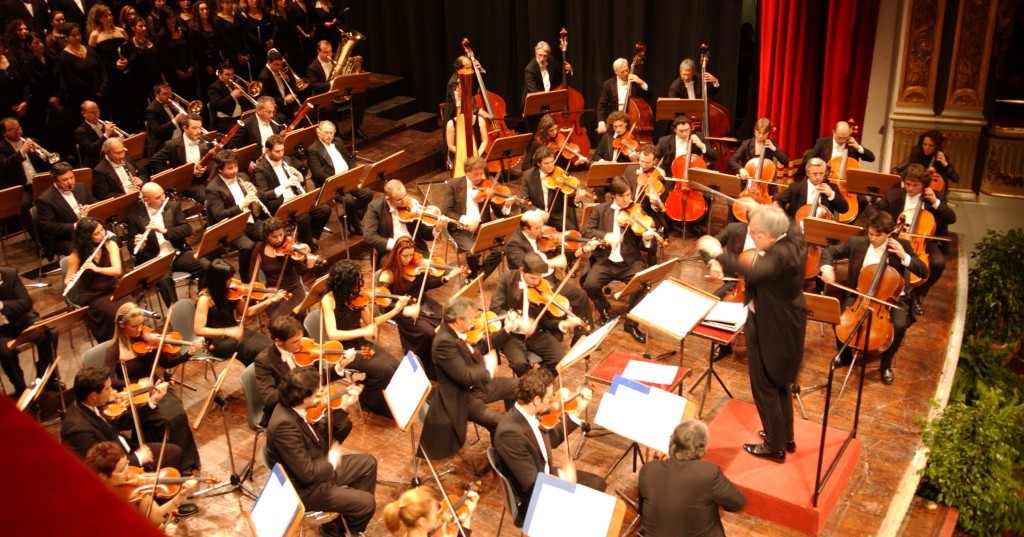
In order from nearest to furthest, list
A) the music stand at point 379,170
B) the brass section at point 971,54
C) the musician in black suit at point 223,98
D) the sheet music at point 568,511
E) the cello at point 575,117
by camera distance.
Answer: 1. the sheet music at point 568,511
2. the music stand at point 379,170
3. the brass section at point 971,54
4. the musician in black suit at point 223,98
5. the cello at point 575,117

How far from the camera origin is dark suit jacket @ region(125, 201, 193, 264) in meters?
7.36

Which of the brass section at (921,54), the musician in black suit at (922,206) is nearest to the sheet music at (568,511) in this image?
the musician in black suit at (922,206)

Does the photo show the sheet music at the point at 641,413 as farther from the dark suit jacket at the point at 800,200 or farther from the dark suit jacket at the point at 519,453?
the dark suit jacket at the point at 800,200

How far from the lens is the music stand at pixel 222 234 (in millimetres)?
6797

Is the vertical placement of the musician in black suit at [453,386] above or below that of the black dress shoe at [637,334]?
above

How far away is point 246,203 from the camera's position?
7645 mm

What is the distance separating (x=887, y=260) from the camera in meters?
6.53

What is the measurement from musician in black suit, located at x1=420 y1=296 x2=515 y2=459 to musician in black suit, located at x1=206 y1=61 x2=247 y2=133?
5402 millimetres

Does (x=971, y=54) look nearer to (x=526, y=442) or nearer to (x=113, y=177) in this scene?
(x=526, y=442)

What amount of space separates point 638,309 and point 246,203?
12.0ft

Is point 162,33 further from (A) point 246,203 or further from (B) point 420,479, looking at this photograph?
(B) point 420,479

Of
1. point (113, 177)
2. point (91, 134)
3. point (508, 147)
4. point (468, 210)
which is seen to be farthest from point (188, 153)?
point (508, 147)

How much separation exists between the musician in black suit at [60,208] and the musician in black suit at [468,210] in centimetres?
300

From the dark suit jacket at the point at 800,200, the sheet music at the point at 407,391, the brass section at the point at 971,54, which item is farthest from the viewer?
the brass section at the point at 971,54
